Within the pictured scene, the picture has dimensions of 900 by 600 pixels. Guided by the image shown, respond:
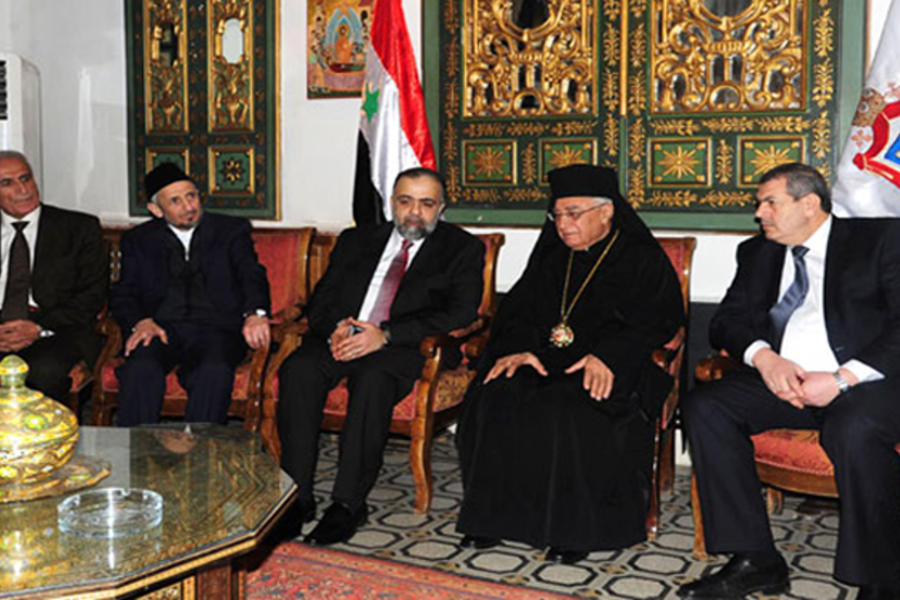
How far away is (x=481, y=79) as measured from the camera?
15.8 feet

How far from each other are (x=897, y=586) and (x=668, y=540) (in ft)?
2.92

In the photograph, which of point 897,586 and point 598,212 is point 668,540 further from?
point 598,212

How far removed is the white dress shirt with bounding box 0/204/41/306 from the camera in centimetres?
454

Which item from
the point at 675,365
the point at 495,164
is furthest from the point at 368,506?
the point at 495,164

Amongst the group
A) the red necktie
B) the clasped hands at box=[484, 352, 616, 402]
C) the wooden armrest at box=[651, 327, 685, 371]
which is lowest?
the clasped hands at box=[484, 352, 616, 402]

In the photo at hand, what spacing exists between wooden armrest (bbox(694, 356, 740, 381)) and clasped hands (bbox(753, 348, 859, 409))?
0.51 ft

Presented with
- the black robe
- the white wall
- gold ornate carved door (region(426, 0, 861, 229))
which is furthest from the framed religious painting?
the black robe

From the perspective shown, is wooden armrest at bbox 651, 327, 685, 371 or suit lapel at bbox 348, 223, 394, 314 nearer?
wooden armrest at bbox 651, 327, 685, 371

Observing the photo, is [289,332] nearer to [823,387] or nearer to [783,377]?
[783,377]

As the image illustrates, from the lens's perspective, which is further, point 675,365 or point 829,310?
point 675,365

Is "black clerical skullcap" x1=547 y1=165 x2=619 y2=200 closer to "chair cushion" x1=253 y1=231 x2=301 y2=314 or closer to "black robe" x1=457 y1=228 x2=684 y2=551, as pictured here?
"black robe" x1=457 y1=228 x2=684 y2=551

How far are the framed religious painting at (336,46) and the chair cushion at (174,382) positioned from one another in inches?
66.3

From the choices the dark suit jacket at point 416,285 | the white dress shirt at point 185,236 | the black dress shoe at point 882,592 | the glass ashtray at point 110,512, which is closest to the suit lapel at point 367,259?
the dark suit jacket at point 416,285

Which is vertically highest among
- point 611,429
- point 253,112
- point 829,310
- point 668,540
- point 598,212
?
point 253,112
